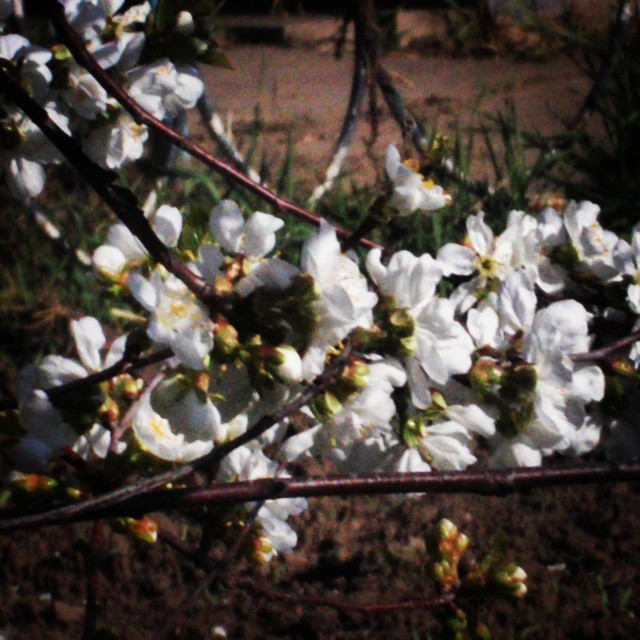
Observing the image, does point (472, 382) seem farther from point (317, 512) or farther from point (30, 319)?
point (30, 319)

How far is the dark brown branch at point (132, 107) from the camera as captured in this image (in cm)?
71

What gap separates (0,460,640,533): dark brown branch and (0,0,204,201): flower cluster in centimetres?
49

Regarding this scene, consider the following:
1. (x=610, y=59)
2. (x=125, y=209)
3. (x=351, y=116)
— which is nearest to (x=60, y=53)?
(x=125, y=209)

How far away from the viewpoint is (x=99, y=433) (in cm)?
86

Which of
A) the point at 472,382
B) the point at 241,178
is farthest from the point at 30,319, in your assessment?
the point at 472,382

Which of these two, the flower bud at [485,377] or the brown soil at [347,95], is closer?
the flower bud at [485,377]

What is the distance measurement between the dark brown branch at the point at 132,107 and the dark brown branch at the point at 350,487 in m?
0.29

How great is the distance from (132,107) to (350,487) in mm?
485

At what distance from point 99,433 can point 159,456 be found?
17cm

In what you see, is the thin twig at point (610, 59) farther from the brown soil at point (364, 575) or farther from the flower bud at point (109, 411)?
the flower bud at point (109, 411)

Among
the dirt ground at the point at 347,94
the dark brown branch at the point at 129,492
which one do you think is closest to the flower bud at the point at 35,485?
the dark brown branch at the point at 129,492

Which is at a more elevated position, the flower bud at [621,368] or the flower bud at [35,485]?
the flower bud at [621,368]

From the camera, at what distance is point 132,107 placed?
2.56 ft

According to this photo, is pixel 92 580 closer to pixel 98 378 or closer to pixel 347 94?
pixel 98 378
